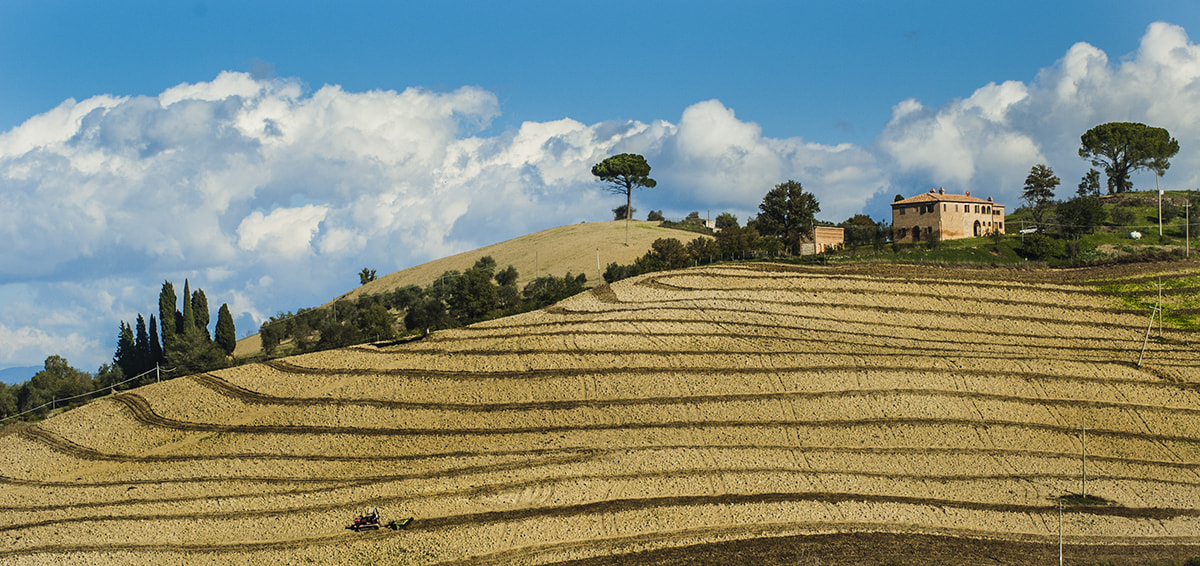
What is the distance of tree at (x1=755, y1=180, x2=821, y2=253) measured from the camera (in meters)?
117

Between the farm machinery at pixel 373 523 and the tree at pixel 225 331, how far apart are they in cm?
8334

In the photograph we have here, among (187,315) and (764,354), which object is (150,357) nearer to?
(187,315)

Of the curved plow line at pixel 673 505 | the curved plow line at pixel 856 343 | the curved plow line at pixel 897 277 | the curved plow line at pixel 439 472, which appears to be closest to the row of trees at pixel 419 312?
the curved plow line at pixel 897 277

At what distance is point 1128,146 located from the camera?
5556 inches

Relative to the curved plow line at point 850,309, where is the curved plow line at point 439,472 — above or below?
below

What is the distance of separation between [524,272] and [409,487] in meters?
90.4

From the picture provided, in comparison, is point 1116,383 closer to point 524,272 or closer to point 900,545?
point 900,545

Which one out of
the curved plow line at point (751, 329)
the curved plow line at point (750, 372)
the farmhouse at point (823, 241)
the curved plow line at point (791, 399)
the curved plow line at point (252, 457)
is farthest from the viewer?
the farmhouse at point (823, 241)

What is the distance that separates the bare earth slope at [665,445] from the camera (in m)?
47.1

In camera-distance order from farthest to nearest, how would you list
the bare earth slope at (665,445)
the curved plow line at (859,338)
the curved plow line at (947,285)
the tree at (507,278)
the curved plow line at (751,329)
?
the tree at (507,278), the curved plow line at (947,285), the curved plow line at (751,329), the curved plow line at (859,338), the bare earth slope at (665,445)

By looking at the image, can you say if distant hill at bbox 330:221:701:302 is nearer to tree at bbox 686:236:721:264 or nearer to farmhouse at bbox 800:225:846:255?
tree at bbox 686:236:721:264

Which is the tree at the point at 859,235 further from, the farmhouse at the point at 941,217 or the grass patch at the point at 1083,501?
the grass patch at the point at 1083,501

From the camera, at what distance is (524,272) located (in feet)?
468

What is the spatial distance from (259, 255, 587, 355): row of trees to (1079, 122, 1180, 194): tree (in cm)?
8813
